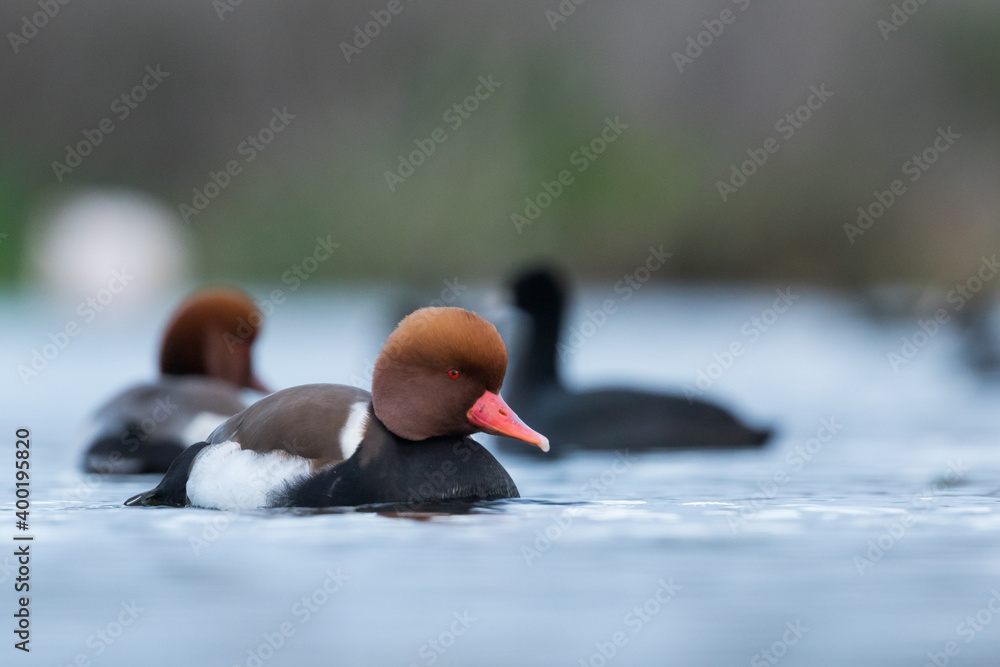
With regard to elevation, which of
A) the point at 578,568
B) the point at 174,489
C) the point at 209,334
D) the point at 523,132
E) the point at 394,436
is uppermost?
the point at 523,132

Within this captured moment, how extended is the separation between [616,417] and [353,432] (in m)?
2.70

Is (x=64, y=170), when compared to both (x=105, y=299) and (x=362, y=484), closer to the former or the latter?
(x=105, y=299)

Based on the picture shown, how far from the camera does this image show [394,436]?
4.94 m

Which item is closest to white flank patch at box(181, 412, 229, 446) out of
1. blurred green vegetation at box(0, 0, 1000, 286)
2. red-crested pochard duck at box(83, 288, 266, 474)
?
red-crested pochard duck at box(83, 288, 266, 474)

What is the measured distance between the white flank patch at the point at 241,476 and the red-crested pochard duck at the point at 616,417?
7.93 ft

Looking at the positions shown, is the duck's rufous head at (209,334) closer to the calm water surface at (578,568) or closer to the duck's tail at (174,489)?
the calm water surface at (578,568)

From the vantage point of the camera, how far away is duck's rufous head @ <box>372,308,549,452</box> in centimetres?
491

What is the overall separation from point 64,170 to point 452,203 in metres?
4.21

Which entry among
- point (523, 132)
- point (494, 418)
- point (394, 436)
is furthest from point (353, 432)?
point (523, 132)

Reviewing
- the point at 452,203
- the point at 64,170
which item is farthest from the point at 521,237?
the point at 64,170

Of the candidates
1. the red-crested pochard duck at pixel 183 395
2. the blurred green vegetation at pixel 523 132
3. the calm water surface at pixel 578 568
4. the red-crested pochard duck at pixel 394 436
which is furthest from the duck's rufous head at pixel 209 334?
the blurred green vegetation at pixel 523 132

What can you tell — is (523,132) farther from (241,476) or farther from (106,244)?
(241,476)

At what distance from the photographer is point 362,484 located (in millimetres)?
4793

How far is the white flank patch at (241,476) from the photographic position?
15.9 feet
